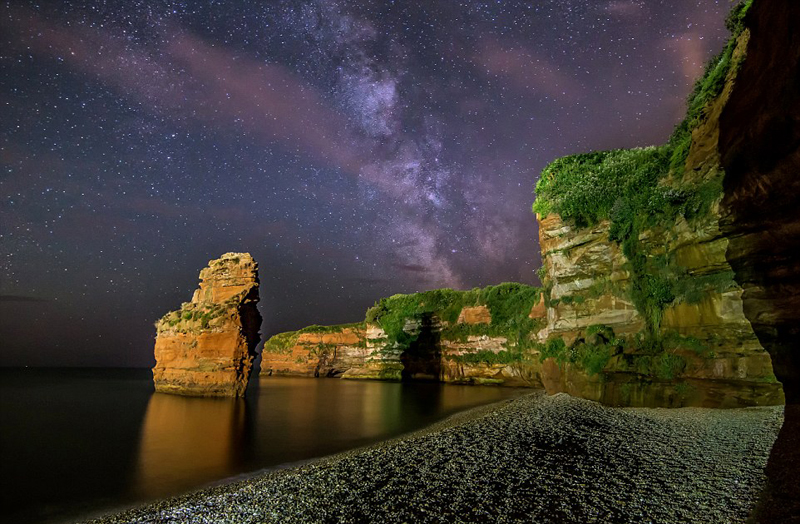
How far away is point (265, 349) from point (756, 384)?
8753 cm

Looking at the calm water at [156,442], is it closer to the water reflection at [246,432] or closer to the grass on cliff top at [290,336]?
the water reflection at [246,432]

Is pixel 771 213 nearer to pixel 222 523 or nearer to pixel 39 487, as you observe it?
pixel 222 523

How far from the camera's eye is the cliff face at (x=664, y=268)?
12648 mm

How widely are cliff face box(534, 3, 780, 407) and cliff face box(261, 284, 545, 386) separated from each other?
2011 centimetres

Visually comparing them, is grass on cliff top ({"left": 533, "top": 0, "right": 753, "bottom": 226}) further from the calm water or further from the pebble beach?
the calm water

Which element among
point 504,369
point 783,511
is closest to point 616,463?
point 783,511

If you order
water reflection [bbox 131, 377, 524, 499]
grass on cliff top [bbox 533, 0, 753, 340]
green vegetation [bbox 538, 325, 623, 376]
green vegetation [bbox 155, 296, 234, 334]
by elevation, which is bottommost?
water reflection [bbox 131, 377, 524, 499]

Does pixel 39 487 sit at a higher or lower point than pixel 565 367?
lower

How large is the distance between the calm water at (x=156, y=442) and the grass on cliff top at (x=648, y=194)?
13371 millimetres

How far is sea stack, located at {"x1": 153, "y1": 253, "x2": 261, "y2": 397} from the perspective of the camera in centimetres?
3092

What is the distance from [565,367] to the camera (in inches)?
842

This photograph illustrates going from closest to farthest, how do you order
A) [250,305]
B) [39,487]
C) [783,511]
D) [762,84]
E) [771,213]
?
[783,511]
[762,84]
[771,213]
[39,487]
[250,305]

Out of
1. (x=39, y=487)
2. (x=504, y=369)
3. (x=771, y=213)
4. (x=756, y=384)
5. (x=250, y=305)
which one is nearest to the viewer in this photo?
(x=771, y=213)

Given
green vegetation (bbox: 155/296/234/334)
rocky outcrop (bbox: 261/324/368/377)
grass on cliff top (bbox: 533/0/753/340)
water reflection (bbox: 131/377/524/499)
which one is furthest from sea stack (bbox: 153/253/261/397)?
rocky outcrop (bbox: 261/324/368/377)
